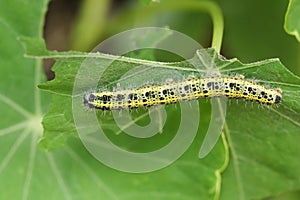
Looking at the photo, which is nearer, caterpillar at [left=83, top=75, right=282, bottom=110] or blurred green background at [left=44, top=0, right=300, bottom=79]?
caterpillar at [left=83, top=75, right=282, bottom=110]

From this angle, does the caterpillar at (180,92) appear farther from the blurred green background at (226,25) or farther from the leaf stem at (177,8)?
the blurred green background at (226,25)

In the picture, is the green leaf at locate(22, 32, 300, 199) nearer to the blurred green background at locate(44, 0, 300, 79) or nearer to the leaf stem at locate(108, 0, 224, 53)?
the leaf stem at locate(108, 0, 224, 53)

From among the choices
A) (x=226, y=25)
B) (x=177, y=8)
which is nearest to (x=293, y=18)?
(x=177, y=8)

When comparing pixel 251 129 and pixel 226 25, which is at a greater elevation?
pixel 226 25

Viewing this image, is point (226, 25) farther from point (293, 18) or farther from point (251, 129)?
point (293, 18)

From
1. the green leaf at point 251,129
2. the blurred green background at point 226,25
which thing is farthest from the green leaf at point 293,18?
the blurred green background at point 226,25

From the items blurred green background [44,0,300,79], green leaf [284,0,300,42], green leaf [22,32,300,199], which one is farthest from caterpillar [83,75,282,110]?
blurred green background [44,0,300,79]
